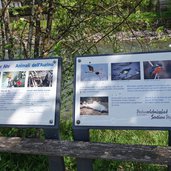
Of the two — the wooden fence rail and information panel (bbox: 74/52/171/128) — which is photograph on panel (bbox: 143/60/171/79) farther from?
the wooden fence rail

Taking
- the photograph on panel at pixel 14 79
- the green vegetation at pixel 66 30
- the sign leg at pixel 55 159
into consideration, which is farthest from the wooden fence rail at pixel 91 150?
the green vegetation at pixel 66 30

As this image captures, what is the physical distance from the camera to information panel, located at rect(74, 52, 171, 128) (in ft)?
10.4

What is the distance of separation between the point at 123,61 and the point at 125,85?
0.73 ft

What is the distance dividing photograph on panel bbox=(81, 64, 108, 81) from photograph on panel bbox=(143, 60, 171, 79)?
349mm

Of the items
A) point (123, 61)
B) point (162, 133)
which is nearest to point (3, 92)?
point (123, 61)

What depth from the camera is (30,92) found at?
356 centimetres

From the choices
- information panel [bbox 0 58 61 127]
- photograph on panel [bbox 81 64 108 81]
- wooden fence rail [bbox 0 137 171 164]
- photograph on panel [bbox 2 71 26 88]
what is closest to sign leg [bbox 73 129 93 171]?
wooden fence rail [bbox 0 137 171 164]

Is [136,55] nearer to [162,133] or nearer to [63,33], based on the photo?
[63,33]

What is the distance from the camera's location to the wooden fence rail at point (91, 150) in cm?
311

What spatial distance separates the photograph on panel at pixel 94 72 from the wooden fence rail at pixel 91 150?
0.55 metres

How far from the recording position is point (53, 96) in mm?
3473

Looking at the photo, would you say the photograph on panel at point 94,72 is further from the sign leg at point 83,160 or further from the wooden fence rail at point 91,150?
the wooden fence rail at point 91,150

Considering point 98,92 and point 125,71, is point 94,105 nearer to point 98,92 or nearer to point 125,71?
point 98,92

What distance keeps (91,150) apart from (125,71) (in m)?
0.71
